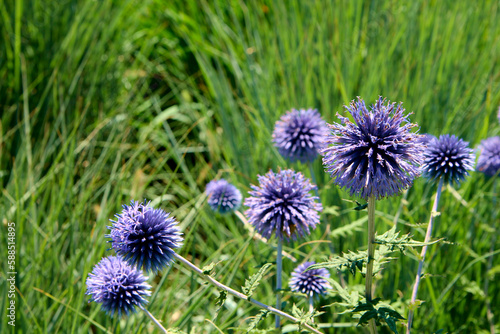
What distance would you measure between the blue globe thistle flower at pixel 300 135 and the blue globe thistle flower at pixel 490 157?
83 cm

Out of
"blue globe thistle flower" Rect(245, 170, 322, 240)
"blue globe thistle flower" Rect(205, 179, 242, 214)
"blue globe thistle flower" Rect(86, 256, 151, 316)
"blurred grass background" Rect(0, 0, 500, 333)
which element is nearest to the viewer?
"blue globe thistle flower" Rect(86, 256, 151, 316)

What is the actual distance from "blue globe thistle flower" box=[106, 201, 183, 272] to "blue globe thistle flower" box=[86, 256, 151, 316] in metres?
0.11

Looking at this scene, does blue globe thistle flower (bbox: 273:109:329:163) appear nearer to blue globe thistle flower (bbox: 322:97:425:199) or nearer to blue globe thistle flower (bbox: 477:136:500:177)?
blue globe thistle flower (bbox: 477:136:500:177)

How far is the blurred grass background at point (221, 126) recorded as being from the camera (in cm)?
240

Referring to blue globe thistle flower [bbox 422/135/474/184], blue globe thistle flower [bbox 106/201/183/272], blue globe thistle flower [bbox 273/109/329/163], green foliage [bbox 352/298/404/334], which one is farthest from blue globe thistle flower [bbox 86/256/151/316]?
blue globe thistle flower [bbox 422/135/474/184]

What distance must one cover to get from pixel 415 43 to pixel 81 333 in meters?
2.92

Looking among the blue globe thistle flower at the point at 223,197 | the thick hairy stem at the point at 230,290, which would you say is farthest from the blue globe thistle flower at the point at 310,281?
the blue globe thistle flower at the point at 223,197

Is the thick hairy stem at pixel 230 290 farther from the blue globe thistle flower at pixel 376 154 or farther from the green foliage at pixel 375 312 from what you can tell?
the blue globe thistle flower at pixel 376 154

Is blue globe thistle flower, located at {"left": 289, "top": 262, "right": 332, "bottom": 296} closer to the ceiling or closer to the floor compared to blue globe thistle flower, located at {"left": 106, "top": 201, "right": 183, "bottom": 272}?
closer to the ceiling

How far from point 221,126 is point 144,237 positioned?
2.10 meters

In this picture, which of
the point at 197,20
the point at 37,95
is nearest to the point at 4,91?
the point at 37,95

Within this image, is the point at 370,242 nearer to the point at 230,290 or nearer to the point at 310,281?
the point at 230,290

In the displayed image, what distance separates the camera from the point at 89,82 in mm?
3764

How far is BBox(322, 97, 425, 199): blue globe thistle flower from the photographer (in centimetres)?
134
